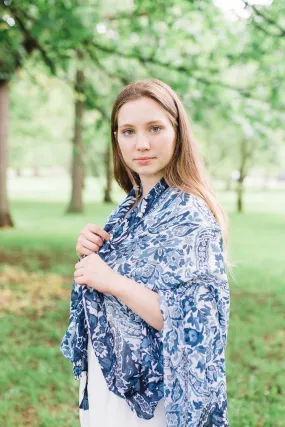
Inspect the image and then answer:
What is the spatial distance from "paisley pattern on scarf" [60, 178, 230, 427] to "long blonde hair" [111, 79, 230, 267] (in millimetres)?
49

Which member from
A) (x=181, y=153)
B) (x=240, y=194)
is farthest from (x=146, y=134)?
(x=240, y=194)

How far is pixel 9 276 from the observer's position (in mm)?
7586

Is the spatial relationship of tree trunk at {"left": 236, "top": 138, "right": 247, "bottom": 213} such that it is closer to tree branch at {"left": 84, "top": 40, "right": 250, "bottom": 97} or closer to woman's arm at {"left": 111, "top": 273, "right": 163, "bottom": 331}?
tree branch at {"left": 84, "top": 40, "right": 250, "bottom": 97}

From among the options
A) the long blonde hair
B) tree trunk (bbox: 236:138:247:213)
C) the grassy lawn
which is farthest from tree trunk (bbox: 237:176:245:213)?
the long blonde hair

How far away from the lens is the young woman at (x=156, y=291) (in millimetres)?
1516

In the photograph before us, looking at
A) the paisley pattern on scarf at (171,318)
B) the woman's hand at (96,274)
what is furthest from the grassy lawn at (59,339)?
the woman's hand at (96,274)

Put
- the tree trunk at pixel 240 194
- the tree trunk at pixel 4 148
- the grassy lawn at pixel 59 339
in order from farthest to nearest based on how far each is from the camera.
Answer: the tree trunk at pixel 240 194
the tree trunk at pixel 4 148
the grassy lawn at pixel 59 339

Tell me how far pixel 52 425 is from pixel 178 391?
2.24 metres

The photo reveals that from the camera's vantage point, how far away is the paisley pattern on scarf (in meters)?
1.51

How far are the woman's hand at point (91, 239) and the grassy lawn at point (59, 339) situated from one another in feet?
7.07

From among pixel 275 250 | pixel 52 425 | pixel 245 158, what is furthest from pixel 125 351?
pixel 245 158

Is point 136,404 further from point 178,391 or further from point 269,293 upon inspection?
point 269,293

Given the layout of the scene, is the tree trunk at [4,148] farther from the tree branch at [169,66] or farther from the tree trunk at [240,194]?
the tree trunk at [240,194]

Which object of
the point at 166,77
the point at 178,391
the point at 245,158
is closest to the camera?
the point at 178,391
